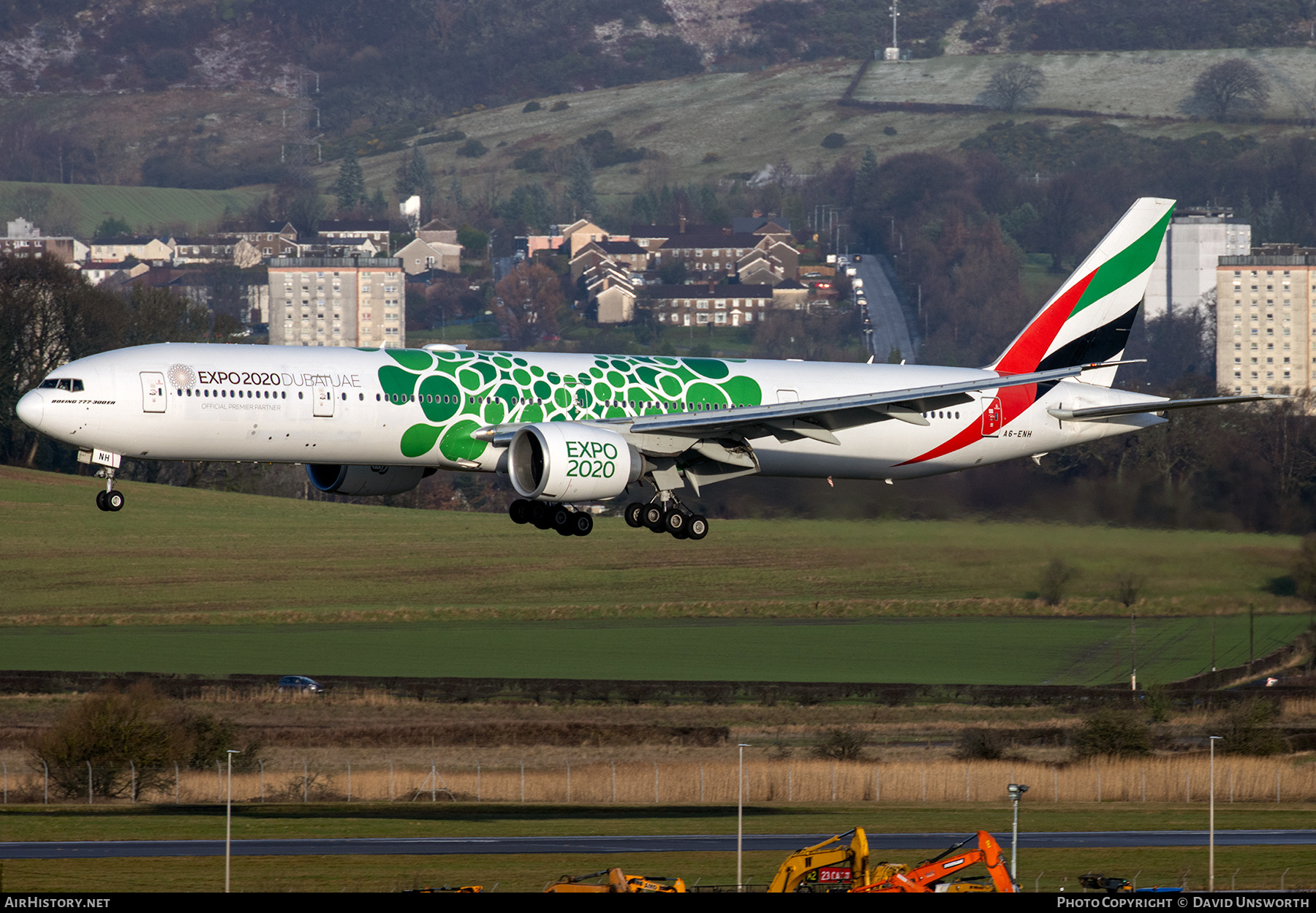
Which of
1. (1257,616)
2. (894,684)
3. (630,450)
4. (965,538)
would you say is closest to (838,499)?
(965,538)

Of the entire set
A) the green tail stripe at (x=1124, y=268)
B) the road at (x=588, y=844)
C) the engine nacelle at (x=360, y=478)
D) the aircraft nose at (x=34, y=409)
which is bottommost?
the road at (x=588, y=844)

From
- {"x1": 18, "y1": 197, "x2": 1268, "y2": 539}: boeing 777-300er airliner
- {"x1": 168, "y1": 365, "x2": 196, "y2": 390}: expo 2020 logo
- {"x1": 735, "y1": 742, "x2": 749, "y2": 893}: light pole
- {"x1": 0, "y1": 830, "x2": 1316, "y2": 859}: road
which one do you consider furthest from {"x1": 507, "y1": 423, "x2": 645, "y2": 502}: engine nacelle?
{"x1": 0, "y1": 830, "x2": 1316, "y2": 859}: road

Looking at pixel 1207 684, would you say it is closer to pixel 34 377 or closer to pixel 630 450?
pixel 630 450

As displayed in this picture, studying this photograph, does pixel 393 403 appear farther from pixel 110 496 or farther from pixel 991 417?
pixel 991 417

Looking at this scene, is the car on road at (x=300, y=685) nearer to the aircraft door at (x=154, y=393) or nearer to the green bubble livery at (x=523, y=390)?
the green bubble livery at (x=523, y=390)

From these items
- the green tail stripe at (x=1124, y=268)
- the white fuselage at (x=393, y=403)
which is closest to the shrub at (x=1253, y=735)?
the green tail stripe at (x=1124, y=268)

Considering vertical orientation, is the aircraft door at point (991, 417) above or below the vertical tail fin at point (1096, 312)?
below

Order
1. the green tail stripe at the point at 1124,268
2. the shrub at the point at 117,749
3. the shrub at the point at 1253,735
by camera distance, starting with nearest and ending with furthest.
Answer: the green tail stripe at the point at 1124,268
the shrub at the point at 117,749
the shrub at the point at 1253,735

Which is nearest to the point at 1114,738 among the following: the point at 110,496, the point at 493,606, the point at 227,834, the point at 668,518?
the point at 668,518
